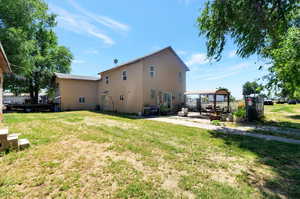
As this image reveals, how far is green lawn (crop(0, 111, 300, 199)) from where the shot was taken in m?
2.33

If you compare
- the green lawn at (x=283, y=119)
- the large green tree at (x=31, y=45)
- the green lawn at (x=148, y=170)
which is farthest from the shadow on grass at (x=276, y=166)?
the large green tree at (x=31, y=45)

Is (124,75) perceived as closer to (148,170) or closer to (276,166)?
(148,170)

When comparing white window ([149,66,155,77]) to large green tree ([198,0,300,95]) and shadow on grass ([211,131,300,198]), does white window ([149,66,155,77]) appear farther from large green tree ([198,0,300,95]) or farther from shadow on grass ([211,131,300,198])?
shadow on grass ([211,131,300,198])

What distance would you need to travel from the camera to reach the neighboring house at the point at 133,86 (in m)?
13.9

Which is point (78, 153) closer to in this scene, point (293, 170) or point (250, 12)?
point (293, 170)

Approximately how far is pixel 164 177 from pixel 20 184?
268 centimetres

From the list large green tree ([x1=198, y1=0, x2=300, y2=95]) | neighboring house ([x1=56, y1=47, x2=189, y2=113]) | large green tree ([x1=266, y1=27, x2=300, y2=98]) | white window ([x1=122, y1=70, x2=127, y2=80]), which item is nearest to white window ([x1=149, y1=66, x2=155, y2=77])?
neighboring house ([x1=56, y1=47, x2=189, y2=113])

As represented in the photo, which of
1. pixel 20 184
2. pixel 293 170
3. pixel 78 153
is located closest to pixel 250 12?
pixel 293 170

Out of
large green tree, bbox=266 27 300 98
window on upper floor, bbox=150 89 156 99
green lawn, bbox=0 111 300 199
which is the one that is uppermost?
large green tree, bbox=266 27 300 98

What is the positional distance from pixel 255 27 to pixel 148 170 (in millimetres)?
7825

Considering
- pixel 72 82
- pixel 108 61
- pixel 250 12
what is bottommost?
pixel 72 82

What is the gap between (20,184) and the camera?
2467mm

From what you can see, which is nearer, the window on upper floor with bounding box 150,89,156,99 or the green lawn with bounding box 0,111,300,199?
the green lawn with bounding box 0,111,300,199

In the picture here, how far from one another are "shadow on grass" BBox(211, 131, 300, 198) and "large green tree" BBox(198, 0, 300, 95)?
4.31 meters
